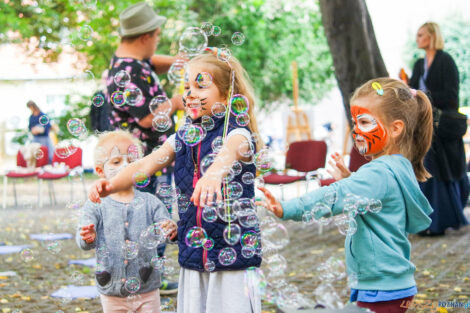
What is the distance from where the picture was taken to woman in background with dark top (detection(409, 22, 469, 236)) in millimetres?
6645

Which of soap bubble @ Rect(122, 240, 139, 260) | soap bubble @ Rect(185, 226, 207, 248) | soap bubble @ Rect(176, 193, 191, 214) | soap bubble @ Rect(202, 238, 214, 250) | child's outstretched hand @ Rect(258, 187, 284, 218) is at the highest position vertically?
child's outstretched hand @ Rect(258, 187, 284, 218)

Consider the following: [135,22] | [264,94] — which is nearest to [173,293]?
[135,22]

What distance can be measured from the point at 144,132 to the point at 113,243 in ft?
4.33

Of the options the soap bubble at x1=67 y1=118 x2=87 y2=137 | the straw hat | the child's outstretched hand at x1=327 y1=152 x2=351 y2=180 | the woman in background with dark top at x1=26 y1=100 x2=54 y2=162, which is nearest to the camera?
the child's outstretched hand at x1=327 y1=152 x2=351 y2=180

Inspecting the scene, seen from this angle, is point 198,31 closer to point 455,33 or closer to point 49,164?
point 49,164

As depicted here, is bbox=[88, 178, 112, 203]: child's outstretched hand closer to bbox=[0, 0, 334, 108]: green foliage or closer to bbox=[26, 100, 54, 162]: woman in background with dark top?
bbox=[0, 0, 334, 108]: green foliage

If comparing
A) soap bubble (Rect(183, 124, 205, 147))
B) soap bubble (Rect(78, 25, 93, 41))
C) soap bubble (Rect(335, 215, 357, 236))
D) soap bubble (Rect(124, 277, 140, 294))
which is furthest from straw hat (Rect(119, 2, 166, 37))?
soap bubble (Rect(335, 215, 357, 236))

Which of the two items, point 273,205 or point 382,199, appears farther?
point 382,199

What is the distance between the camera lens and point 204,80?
2623mm

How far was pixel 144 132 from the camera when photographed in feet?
13.4

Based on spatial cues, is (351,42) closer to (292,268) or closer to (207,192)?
(292,268)

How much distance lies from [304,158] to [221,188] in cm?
578

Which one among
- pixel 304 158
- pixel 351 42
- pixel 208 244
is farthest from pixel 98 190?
pixel 304 158

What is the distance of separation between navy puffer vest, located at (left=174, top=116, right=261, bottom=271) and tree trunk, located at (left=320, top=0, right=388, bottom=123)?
13.4 ft
